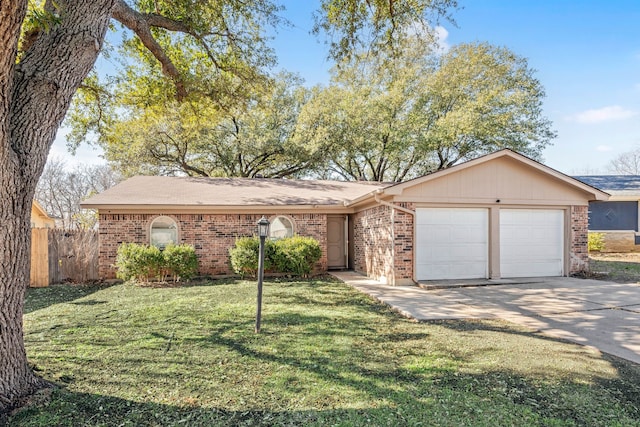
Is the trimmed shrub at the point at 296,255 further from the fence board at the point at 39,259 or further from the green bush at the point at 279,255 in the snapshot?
the fence board at the point at 39,259

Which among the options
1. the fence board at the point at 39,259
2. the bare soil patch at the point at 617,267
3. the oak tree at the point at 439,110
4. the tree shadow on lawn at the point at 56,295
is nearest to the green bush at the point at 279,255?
the tree shadow on lawn at the point at 56,295

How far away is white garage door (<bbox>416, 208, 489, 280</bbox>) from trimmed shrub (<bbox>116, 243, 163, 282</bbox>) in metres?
6.95

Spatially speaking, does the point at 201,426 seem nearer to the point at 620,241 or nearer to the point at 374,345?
the point at 374,345

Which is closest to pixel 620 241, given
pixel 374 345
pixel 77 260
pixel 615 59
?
pixel 615 59

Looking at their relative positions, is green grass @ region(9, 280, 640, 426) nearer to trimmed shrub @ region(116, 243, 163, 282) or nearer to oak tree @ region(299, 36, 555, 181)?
trimmed shrub @ region(116, 243, 163, 282)

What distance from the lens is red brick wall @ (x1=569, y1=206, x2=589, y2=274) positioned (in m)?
10.3

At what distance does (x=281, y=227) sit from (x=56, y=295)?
20.0 ft

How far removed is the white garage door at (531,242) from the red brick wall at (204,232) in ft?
17.5

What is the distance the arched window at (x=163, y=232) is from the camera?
1084 centimetres

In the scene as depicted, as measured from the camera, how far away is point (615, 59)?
36.6ft

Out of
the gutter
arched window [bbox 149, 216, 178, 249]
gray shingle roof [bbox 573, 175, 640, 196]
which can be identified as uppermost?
gray shingle roof [bbox 573, 175, 640, 196]

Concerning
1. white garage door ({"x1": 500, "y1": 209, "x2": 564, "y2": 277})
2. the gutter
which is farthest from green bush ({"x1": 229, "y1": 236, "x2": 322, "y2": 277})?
white garage door ({"x1": 500, "y1": 209, "x2": 564, "y2": 277})

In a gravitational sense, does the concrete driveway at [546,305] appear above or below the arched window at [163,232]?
below

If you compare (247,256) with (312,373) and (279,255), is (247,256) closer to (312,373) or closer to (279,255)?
(279,255)
